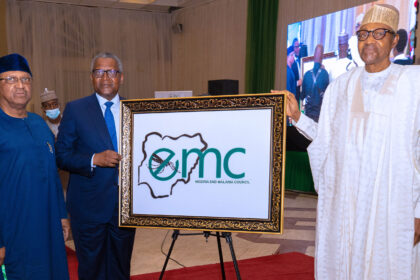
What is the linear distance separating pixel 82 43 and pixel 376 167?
9.22 meters

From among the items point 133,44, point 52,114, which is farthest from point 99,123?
point 133,44

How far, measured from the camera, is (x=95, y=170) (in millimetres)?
2193

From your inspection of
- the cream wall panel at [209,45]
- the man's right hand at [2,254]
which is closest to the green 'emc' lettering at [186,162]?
the man's right hand at [2,254]

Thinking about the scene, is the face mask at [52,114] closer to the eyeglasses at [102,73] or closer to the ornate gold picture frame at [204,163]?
the eyeglasses at [102,73]

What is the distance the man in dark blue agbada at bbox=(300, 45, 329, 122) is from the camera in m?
6.38

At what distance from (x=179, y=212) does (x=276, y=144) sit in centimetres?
60

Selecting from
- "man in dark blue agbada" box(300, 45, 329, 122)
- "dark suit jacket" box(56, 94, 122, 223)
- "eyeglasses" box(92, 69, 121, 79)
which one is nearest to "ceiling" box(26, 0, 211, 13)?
"man in dark blue agbada" box(300, 45, 329, 122)

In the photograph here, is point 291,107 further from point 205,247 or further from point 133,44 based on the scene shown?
point 133,44

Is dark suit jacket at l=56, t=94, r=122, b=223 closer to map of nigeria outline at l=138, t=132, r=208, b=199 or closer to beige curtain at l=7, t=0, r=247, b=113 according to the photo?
map of nigeria outline at l=138, t=132, r=208, b=199

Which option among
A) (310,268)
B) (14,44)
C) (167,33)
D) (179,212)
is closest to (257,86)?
(167,33)

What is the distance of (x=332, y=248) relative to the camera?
1981 millimetres

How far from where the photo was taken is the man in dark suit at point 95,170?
7.20 ft

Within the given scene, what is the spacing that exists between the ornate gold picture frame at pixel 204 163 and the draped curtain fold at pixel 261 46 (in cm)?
570

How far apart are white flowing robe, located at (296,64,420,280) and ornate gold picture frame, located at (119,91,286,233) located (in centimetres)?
30
